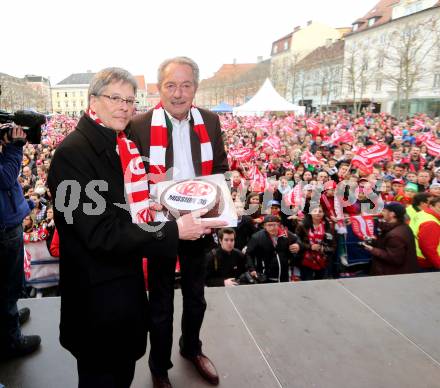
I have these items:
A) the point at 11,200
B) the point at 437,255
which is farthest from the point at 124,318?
the point at 437,255

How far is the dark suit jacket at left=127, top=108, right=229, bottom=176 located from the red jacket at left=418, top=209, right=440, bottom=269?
3.16 metres

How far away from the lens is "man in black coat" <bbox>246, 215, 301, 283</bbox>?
4852 millimetres

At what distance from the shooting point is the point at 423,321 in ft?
9.70

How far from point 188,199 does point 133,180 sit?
0.25 meters

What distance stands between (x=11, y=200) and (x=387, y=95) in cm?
4687

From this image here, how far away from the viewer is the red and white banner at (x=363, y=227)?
5324mm

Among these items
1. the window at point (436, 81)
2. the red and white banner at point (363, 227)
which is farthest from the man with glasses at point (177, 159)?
the window at point (436, 81)

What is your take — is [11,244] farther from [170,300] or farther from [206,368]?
[206,368]

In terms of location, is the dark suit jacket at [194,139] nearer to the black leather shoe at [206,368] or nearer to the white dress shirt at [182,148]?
the white dress shirt at [182,148]

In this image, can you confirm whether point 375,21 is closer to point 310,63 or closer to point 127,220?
point 310,63

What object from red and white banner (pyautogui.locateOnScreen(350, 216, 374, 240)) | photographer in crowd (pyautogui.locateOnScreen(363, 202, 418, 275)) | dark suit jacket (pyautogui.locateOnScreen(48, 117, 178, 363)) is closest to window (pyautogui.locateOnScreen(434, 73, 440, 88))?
red and white banner (pyautogui.locateOnScreen(350, 216, 374, 240))

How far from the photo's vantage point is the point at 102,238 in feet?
4.69

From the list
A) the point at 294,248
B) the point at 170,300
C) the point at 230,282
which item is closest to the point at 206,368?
the point at 170,300

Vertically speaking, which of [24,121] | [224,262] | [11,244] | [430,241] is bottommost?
[224,262]
